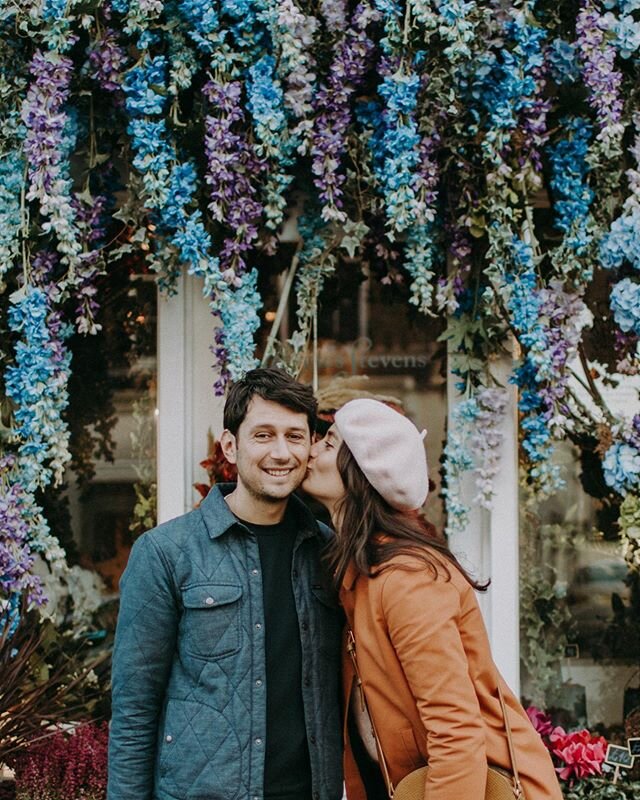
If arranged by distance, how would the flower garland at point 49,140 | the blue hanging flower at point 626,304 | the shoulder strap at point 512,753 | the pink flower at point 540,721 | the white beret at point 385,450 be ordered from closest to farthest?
the shoulder strap at point 512,753 < the white beret at point 385,450 < the flower garland at point 49,140 < the blue hanging flower at point 626,304 < the pink flower at point 540,721

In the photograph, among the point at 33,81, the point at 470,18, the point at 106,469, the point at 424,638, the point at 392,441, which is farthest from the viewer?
the point at 106,469

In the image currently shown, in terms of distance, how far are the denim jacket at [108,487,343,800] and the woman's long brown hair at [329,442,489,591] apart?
206mm

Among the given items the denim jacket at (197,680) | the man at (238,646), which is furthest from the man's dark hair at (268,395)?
the denim jacket at (197,680)

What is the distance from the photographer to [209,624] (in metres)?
2.18

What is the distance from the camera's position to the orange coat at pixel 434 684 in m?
1.98

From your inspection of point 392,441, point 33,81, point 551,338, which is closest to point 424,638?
point 392,441

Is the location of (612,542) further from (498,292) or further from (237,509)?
(237,509)

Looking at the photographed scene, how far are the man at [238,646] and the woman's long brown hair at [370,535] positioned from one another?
0.12 meters

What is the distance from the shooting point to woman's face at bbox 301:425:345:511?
7.69ft

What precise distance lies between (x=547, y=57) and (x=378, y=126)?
2.18 ft

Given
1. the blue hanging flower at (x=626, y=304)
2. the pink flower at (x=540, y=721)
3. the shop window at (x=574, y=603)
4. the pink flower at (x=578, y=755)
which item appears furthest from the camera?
the shop window at (x=574, y=603)

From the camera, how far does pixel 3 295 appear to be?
3.55 metres

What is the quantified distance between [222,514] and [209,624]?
0.27 m

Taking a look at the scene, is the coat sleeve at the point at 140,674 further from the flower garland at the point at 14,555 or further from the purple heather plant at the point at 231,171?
the purple heather plant at the point at 231,171
